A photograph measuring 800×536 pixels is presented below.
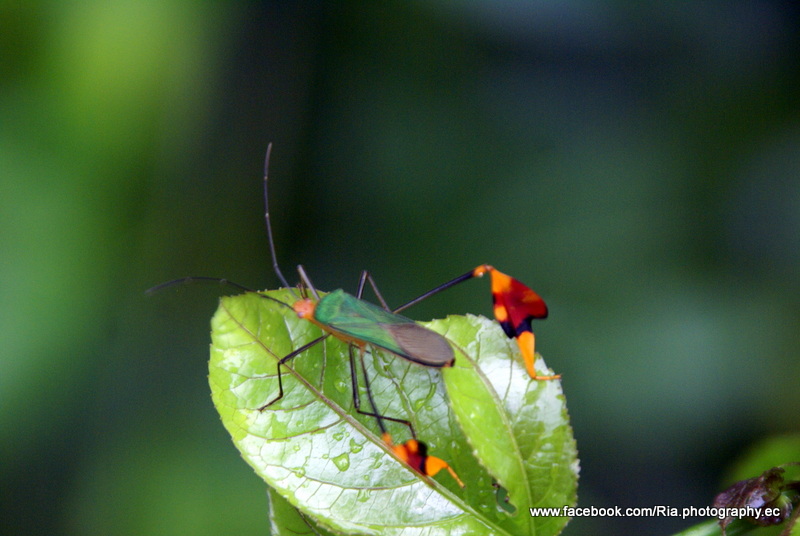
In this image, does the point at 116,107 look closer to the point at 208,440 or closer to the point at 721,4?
the point at 208,440

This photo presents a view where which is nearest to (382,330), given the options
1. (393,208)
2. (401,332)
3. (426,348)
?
(401,332)

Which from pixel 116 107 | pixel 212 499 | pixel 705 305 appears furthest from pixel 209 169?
pixel 705 305

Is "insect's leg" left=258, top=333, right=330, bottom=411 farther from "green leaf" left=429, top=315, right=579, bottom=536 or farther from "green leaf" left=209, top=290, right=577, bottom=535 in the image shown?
"green leaf" left=429, top=315, right=579, bottom=536

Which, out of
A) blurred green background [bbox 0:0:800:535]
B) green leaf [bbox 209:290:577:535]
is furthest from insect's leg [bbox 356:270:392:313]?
blurred green background [bbox 0:0:800:535]

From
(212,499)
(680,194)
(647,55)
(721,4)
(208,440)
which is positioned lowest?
(212,499)

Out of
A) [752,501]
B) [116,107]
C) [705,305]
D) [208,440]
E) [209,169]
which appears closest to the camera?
[752,501]

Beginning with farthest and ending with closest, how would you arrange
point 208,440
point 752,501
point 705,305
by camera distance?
1. point 208,440
2. point 705,305
3. point 752,501

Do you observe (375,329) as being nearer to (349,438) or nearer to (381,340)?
(381,340)
